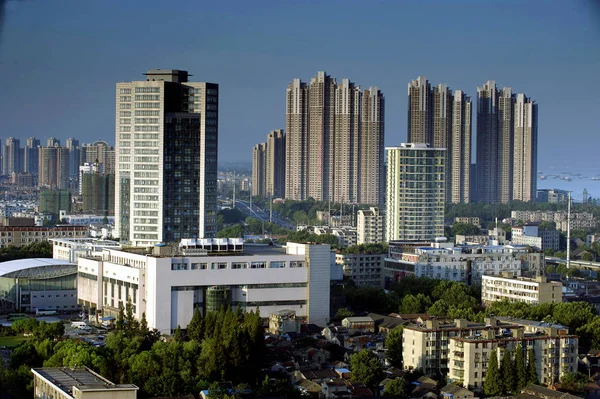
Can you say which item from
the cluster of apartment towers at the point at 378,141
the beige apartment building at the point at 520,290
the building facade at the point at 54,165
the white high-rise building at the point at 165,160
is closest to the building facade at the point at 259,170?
the cluster of apartment towers at the point at 378,141

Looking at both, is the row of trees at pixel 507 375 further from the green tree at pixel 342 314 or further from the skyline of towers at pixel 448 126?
the skyline of towers at pixel 448 126

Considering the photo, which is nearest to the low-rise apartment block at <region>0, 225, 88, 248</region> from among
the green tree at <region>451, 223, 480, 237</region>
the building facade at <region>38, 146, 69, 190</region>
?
the green tree at <region>451, 223, 480, 237</region>

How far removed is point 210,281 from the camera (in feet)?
36.9

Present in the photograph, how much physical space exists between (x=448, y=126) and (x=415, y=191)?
12.4m

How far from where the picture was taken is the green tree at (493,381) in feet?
29.4

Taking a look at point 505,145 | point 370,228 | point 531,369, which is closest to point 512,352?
point 531,369

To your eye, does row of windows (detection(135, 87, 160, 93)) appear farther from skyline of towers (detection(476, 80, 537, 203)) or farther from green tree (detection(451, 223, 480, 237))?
skyline of towers (detection(476, 80, 537, 203))

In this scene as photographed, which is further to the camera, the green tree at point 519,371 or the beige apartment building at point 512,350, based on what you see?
the beige apartment building at point 512,350

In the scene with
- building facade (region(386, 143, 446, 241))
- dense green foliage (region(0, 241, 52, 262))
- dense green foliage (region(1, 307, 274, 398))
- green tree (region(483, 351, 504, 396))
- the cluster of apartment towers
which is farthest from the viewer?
A: the cluster of apartment towers

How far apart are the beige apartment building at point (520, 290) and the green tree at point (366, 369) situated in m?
4.13

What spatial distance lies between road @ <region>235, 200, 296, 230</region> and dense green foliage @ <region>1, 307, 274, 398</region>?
1898 centimetres

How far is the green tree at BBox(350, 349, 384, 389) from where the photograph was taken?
30.0 ft

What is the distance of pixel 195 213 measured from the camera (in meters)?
14.6

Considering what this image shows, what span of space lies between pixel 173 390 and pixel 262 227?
18.8 metres
